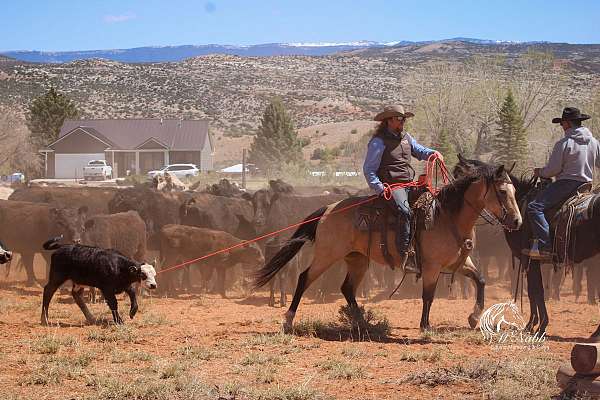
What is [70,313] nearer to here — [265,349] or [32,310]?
[32,310]


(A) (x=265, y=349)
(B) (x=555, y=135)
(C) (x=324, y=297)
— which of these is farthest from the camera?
(B) (x=555, y=135)

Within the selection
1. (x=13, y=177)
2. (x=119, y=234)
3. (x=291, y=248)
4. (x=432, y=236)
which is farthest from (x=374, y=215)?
(x=13, y=177)

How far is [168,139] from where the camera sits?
2504 inches

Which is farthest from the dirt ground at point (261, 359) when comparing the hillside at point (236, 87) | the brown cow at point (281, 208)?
the hillside at point (236, 87)

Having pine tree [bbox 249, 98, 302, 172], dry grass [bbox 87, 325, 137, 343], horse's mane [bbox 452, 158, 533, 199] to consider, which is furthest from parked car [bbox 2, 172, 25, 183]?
horse's mane [bbox 452, 158, 533, 199]

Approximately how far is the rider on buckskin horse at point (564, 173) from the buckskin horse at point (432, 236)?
629 mm

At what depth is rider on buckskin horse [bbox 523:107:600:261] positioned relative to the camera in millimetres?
10508

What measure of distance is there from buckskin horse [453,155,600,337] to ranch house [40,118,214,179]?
48655 mm

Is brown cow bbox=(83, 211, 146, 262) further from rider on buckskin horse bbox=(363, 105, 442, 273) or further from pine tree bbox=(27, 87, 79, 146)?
pine tree bbox=(27, 87, 79, 146)

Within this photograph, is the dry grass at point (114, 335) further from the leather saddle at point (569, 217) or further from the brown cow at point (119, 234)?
the brown cow at point (119, 234)

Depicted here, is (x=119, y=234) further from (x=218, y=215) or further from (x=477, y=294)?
(x=477, y=294)

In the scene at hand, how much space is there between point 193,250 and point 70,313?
4.90 m

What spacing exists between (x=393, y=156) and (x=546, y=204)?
Answer: 6.67ft

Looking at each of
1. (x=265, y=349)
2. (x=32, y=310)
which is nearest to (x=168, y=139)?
(x=32, y=310)
